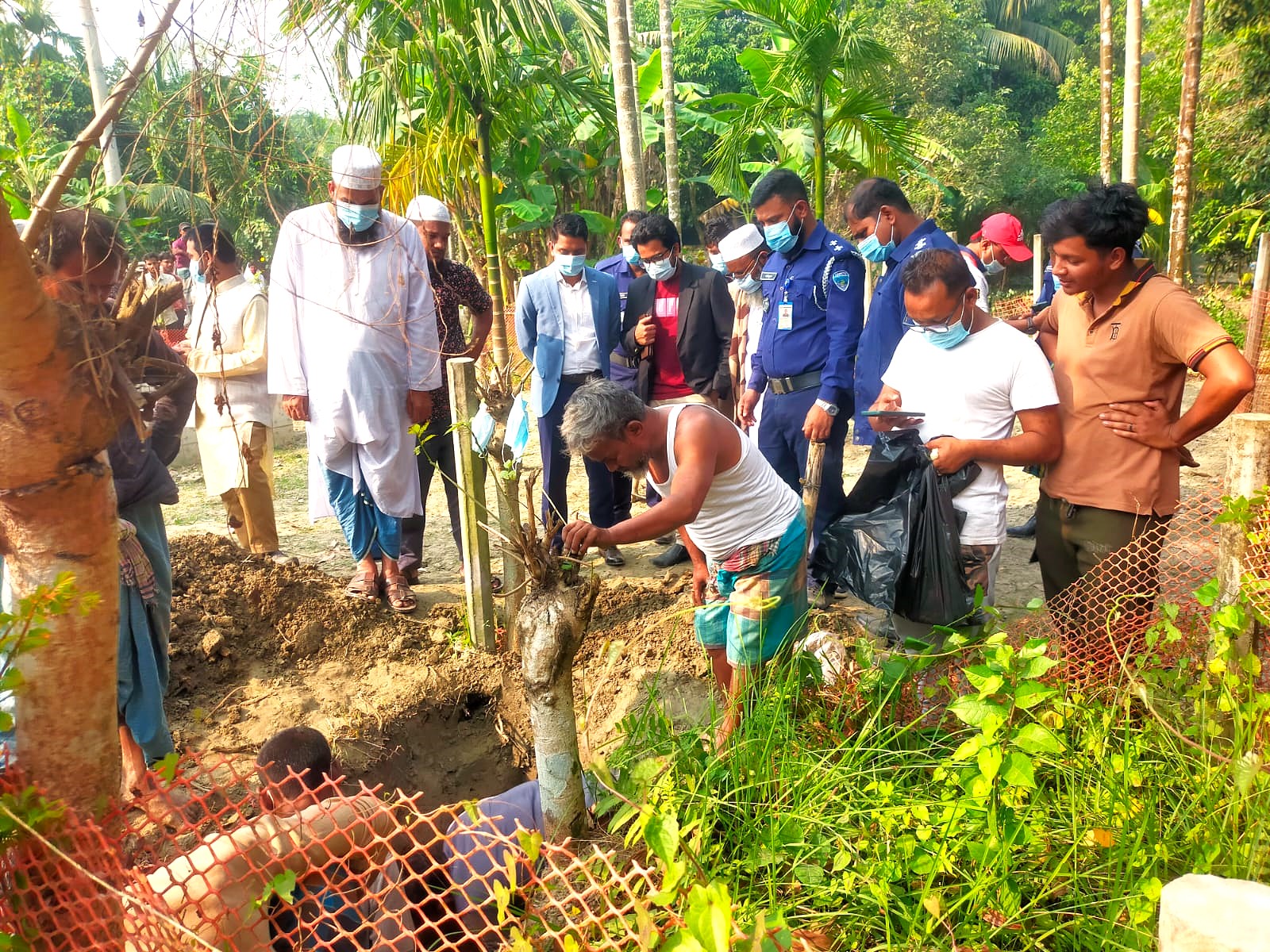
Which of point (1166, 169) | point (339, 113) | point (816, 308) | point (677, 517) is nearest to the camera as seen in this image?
point (339, 113)

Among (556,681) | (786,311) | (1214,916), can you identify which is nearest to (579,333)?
(786,311)

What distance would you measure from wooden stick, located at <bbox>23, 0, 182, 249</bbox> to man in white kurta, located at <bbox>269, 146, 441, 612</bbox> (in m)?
2.58

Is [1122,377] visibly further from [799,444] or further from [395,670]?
[395,670]

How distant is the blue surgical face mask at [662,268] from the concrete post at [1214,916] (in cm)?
445

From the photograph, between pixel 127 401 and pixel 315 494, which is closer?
pixel 127 401

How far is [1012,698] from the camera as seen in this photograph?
209 cm

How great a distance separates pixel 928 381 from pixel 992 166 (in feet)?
63.6

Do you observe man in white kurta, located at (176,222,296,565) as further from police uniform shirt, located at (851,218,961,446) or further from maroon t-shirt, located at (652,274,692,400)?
police uniform shirt, located at (851,218,961,446)

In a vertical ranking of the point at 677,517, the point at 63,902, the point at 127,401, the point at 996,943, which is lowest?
the point at 996,943

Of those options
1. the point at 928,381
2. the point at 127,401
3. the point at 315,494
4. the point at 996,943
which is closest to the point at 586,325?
the point at 315,494

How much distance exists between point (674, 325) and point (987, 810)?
367 centimetres

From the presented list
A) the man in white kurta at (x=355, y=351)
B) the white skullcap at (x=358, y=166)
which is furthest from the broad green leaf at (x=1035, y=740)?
the white skullcap at (x=358, y=166)

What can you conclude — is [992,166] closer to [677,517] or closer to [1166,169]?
[1166,169]

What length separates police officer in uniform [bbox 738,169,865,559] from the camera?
14.2 ft
